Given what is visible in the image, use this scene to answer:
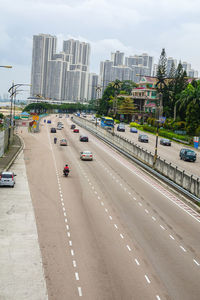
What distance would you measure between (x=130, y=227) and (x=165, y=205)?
7153 mm

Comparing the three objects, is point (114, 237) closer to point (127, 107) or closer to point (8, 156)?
point (8, 156)

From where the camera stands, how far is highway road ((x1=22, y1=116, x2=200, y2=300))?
16188 millimetres

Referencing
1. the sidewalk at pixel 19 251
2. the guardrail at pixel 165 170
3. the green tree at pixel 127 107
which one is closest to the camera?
the sidewalk at pixel 19 251

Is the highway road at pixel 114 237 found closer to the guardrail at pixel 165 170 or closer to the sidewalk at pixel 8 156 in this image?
the guardrail at pixel 165 170

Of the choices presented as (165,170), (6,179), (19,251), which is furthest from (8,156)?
(19,251)

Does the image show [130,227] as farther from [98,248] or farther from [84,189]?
[84,189]

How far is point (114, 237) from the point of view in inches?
886

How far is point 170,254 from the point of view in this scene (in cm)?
2030

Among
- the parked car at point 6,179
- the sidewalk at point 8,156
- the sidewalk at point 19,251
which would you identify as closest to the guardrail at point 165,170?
the sidewalk at point 19,251

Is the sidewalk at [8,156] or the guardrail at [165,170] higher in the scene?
the guardrail at [165,170]

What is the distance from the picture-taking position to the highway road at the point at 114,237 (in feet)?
53.1

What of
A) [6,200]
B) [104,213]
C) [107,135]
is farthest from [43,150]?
[104,213]

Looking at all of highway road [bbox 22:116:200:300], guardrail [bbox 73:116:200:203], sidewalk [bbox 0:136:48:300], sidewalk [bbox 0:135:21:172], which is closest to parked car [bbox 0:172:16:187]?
sidewalk [bbox 0:136:48:300]

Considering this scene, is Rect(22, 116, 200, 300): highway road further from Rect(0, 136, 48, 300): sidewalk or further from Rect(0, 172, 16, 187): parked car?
Rect(0, 172, 16, 187): parked car
